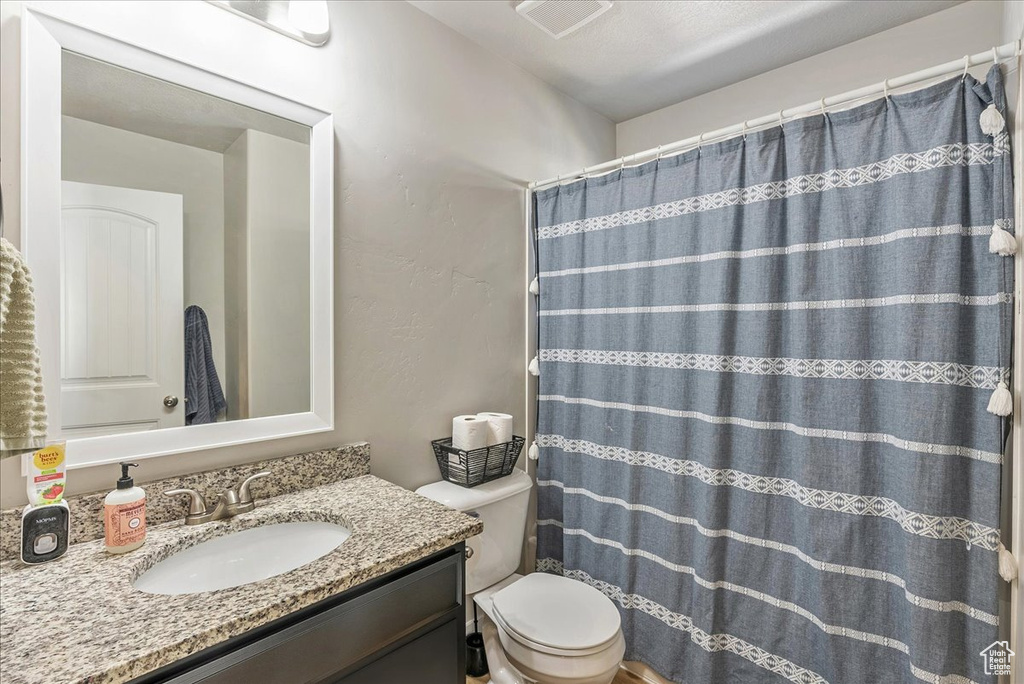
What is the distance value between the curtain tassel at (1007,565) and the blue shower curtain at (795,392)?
1.1 inches

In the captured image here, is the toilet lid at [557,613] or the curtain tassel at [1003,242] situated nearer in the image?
the curtain tassel at [1003,242]

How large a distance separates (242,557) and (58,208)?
874mm

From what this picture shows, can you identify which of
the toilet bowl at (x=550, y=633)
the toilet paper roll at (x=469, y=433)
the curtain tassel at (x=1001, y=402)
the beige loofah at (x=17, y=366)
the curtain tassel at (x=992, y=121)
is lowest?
the toilet bowl at (x=550, y=633)

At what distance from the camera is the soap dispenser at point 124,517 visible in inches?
39.6

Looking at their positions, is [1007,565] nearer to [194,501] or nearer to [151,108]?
[194,501]

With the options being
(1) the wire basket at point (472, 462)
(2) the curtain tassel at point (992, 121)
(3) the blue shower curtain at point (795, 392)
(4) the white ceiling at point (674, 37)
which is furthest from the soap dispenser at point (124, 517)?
(2) the curtain tassel at point (992, 121)

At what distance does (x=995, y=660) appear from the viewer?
117cm

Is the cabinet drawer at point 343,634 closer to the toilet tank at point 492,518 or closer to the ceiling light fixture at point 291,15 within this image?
the toilet tank at point 492,518

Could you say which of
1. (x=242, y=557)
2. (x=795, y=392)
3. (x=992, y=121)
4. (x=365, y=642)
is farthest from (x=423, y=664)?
(x=992, y=121)

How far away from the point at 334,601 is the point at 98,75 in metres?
1.26

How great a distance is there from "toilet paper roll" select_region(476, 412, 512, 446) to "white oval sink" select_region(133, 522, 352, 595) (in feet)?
2.21

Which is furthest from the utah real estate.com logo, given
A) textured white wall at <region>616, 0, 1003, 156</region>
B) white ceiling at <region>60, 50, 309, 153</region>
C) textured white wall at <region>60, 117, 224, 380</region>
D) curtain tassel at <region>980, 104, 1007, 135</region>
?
white ceiling at <region>60, 50, 309, 153</region>

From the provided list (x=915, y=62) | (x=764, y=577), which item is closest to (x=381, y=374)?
(x=764, y=577)

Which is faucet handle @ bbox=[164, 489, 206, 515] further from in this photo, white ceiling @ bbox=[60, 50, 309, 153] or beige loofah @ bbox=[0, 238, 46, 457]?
white ceiling @ bbox=[60, 50, 309, 153]
